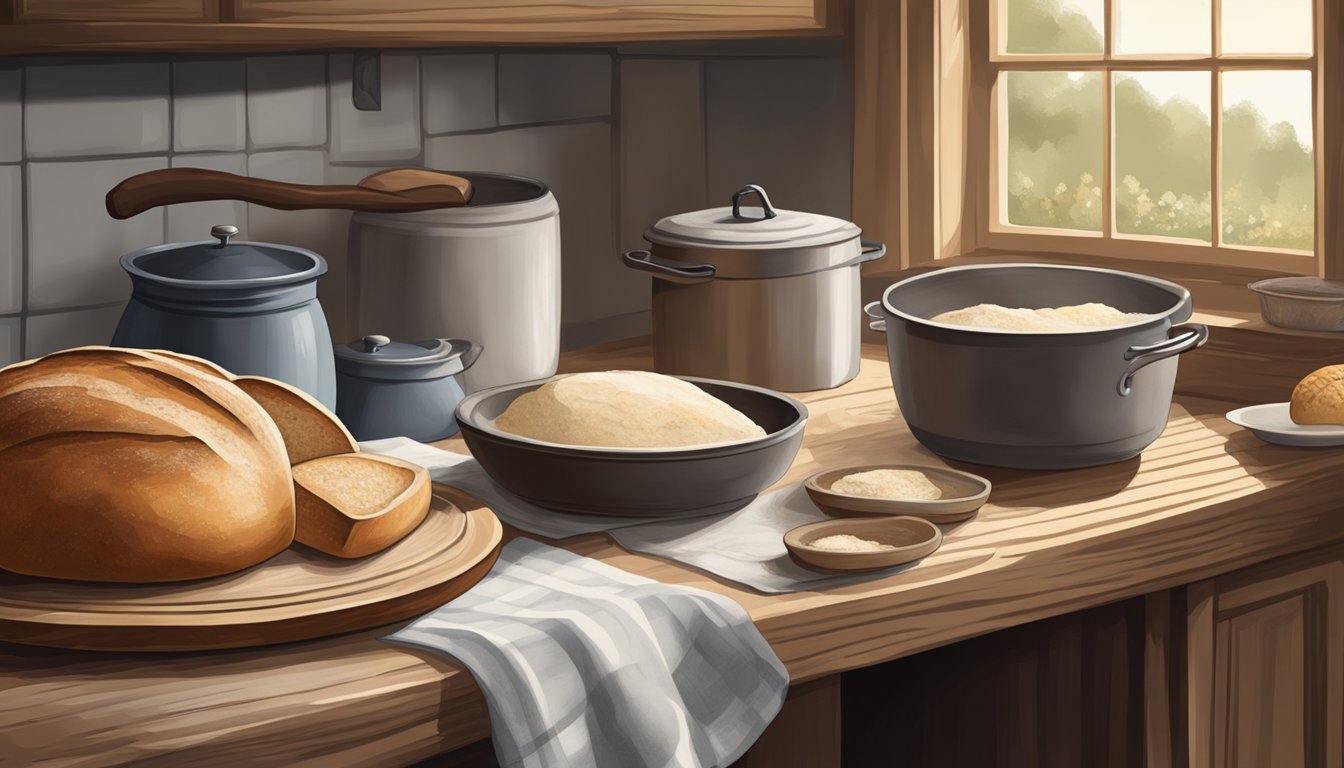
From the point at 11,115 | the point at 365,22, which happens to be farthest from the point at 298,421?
the point at 11,115

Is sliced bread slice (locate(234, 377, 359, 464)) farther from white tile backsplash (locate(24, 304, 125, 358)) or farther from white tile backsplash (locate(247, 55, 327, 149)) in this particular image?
white tile backsplash (locate(247, 55, 327, 149))

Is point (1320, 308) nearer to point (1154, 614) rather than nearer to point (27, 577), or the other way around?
point (1154, 614)

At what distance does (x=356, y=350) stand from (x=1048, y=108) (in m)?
1.03

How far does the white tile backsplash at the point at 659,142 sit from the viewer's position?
6.49 feet

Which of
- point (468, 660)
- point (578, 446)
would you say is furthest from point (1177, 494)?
point (468, 660)

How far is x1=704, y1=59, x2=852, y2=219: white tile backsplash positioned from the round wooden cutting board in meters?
1.10

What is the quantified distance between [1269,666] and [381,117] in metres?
1.14

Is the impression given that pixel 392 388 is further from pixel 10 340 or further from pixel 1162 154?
pixel 1162 154

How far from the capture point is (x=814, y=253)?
160cm

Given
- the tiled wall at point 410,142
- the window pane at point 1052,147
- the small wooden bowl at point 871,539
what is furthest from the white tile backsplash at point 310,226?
the window pane at point 1052,147

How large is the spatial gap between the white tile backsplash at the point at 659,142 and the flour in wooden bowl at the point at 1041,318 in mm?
667

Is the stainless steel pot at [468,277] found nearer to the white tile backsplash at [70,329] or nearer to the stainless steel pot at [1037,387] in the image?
the white tile backsplash at [70,329]

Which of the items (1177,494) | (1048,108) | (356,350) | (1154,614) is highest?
(1048,108)

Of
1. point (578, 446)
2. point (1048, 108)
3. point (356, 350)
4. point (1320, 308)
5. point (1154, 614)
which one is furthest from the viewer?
point (1048, 108)
